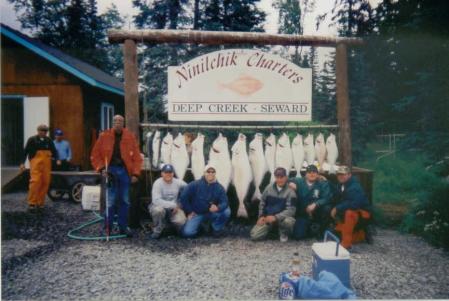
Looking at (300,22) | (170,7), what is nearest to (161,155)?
(300,22)

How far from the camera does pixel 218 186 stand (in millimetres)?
5238

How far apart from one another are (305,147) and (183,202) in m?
1.73

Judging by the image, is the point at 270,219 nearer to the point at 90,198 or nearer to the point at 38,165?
the point at 90,198

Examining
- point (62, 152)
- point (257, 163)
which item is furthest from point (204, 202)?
point (62, 152)

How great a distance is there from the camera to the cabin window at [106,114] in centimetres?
1086

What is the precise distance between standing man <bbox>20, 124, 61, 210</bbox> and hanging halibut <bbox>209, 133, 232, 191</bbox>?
3.05 m

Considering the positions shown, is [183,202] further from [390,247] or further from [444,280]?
[444,280]

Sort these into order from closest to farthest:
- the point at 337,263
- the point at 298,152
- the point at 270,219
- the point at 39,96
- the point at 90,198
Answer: the point at 337,263, the point at 270,219, the point at 298,152, the point at 90,198, the point at 39,96

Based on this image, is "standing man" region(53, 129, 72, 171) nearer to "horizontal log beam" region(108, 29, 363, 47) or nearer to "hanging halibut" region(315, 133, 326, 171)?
"horizontal log beam" region(108, 29, 363, 47)

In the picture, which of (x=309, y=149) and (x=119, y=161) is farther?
(x=309, y=149)

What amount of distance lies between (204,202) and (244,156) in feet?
2.51

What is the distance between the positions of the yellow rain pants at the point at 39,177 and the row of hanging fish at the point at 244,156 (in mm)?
2308

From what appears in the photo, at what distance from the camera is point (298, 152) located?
5.39 m

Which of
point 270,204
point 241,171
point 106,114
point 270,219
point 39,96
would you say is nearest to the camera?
point 270,219
